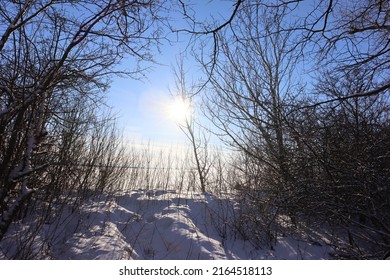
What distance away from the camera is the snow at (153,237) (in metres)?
2.68

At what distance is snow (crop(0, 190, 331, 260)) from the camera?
2676 mm

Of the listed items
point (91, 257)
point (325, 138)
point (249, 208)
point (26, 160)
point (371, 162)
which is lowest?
point (91, 257)

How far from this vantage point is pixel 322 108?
3.33 meters

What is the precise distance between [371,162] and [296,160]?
0.93 m

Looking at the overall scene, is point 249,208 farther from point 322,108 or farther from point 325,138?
point 322,108

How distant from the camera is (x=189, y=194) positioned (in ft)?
16.3

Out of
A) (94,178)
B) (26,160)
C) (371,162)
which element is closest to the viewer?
(26,160)

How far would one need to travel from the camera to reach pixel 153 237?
10.3 ft

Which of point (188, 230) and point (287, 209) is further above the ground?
point (287, 209)

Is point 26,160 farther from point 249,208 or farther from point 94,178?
point 249,208
